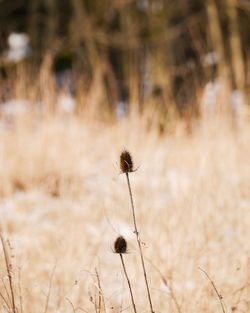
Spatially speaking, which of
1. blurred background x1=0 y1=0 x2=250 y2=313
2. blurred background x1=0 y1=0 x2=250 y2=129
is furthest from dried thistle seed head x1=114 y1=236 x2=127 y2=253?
blurred background x1=0 y1=0 x2=250 y2=129

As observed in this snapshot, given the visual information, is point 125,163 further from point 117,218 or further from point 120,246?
point 117,218

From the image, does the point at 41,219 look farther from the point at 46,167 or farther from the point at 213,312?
the point at 213,312

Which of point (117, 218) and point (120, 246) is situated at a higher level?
point (117, 218)

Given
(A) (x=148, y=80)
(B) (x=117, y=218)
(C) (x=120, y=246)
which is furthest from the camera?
(A) (x=148, y=80)

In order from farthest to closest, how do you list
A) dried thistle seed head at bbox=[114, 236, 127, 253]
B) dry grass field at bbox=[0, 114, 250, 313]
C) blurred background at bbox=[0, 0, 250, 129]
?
blurred background at bbox=[0, 0, 250, 129], dry grass field at bbox=[0, 114, 250, 313], dried thistle seed head at bbox=[114, 236, 127, 253]

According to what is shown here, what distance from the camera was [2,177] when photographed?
2371 mm

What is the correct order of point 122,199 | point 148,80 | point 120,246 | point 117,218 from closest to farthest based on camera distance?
1. point 120,246
2. point 117,218
3. point 122,199
4. point 148,80

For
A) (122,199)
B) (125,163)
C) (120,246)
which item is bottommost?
(120,246)

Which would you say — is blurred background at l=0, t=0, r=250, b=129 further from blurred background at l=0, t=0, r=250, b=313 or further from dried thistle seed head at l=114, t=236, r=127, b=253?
dried thistle seed head at l=114, t=236, r=127, b=253

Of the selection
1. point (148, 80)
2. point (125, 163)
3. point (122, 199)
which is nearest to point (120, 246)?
point (125, 163)

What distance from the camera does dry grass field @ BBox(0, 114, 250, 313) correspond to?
3.81 ft

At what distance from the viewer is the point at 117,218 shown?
1.91 metres

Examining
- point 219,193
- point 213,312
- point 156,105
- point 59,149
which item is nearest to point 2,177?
point 59,149

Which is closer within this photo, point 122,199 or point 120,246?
point 120,246
